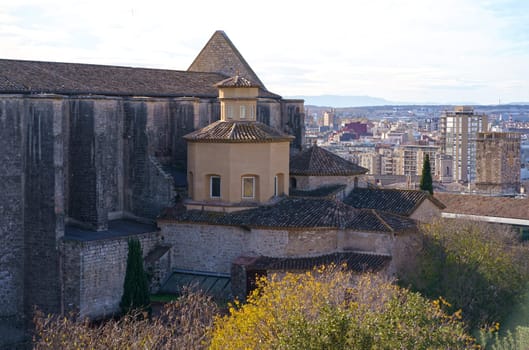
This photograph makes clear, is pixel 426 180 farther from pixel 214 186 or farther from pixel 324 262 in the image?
pixel 324 262

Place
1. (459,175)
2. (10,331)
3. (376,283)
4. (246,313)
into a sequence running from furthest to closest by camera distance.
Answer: (459,175), (10,331), (376,283), (246,313)

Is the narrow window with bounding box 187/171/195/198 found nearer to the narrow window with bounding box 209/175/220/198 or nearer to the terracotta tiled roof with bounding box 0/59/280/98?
the narrow window with bounding box 209/175/220/198

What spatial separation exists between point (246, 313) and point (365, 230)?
1016 centimetres

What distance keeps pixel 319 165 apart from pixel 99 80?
8.77 metres

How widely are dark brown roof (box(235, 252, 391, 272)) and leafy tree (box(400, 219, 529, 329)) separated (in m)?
1.22

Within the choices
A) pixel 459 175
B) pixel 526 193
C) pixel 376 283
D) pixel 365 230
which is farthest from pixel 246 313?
pixel 459 175

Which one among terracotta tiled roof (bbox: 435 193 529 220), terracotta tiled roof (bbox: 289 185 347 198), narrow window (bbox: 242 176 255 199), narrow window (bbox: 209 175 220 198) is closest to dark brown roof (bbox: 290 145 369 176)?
terracotta tiled roof (bbox: 289 185 347 198)

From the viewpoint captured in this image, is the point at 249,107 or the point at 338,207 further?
the point at 249,107

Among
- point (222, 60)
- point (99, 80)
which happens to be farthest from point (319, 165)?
point (222, 60)

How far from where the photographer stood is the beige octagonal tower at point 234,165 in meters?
33.4

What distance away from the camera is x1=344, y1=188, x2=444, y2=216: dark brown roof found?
35250 millimetres

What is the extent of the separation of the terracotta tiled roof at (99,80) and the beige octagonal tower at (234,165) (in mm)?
3488

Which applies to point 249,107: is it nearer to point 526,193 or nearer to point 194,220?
point 194,220

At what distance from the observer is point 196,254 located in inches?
1304
